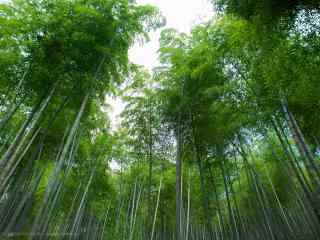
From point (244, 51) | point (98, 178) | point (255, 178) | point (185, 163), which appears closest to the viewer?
point (244, 51)

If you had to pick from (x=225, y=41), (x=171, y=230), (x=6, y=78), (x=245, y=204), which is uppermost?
(x=225, y=41)

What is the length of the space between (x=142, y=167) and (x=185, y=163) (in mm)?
1474

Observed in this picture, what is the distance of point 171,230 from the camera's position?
10.7 meters

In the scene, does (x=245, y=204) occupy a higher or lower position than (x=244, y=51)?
lower

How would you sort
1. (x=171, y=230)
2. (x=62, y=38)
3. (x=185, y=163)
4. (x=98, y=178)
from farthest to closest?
(x=171, y=230) → (x=98, y=178) → (x=185, y=163) → (x=62, y=38)

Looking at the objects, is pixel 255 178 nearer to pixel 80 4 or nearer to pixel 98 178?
pixel 98 178

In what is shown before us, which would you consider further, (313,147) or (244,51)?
(313,147)

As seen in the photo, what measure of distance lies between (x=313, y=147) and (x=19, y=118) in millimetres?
8163

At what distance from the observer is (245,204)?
9.49m

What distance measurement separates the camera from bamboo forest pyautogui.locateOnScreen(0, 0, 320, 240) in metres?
3.05

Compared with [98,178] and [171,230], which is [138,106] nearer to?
[98,178]

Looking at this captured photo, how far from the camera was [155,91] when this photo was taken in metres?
6.21

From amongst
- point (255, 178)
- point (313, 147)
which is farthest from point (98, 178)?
point (313, 147)

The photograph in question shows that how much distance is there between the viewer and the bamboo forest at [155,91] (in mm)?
3049
